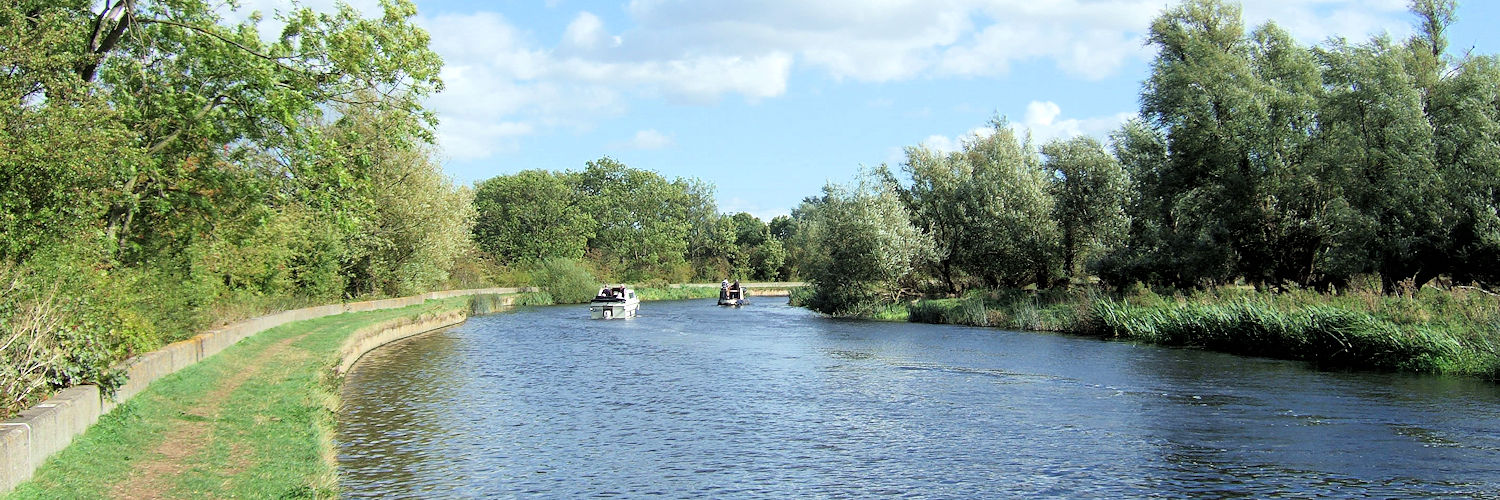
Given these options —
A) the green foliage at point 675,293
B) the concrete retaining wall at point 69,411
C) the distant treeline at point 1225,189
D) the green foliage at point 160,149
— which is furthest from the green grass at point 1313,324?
the green foliage at point 675,293

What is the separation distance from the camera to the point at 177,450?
11.5 meters

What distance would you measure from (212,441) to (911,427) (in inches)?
401

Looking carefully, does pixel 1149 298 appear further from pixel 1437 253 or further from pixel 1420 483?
pixel 1420 483

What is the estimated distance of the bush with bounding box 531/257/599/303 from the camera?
234ft

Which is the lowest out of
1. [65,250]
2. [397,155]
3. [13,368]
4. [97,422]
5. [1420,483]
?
[1420,483]

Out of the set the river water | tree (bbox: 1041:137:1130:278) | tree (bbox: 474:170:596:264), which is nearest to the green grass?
the river water

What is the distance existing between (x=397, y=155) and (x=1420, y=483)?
136ft

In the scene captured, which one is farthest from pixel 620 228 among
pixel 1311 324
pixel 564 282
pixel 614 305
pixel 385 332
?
pixel 1311 324

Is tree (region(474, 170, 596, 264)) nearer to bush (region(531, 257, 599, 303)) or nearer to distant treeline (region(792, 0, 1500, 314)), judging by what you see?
bush (region(531, 257, 599, 303))

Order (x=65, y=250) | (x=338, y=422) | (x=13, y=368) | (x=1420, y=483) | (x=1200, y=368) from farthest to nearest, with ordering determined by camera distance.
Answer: (x=1200, y=368) → (x=338, y=422) → (x=65, y=250) → (x=1420, y=483) → (x=13, y=368)

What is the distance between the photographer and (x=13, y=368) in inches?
409

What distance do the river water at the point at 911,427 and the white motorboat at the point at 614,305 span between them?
2196 centimetres

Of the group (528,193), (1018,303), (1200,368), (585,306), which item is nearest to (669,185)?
(528,193)

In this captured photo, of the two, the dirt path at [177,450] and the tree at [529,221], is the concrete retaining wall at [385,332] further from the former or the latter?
the tree at [529,221]
